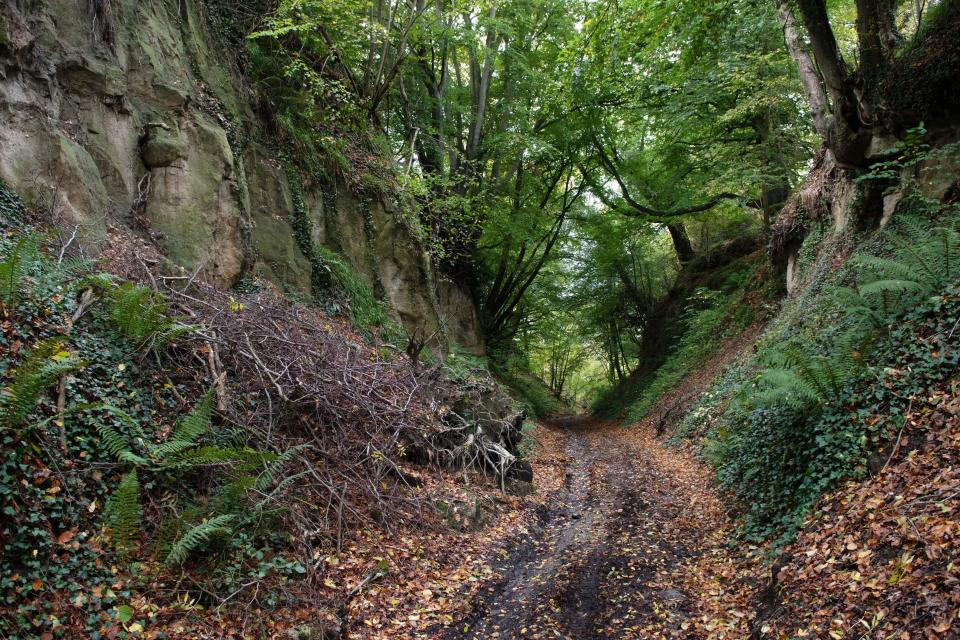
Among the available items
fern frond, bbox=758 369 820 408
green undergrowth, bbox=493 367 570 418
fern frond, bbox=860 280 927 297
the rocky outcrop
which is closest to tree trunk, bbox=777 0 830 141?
fern frond, bbox=860 280 927 297

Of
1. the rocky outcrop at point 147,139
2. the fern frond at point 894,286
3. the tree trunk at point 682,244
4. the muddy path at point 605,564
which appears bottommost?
the muddy path at point 605,564

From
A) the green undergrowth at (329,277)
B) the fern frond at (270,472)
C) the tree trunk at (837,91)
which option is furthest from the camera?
the green undergrowth at (329,277)

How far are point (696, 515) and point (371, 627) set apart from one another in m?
4.71

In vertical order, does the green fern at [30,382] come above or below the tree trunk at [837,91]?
below

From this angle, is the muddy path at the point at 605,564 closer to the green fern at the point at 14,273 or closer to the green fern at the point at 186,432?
the green fern at the point at 186,432

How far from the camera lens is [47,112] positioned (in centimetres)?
666

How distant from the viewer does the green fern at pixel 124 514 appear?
12.1 ft

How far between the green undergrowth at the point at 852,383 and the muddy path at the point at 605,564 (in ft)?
3.39

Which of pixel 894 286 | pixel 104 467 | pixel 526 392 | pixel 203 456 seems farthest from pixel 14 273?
pixel 526 392

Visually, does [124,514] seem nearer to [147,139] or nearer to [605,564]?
[605,564]

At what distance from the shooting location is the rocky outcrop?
21.0 ft

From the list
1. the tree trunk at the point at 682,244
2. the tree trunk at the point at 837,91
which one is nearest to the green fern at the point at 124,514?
the tree trunk at the point at 837,91

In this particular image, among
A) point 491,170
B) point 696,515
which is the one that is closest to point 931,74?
point 696,515

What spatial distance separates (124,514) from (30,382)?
1186mm
